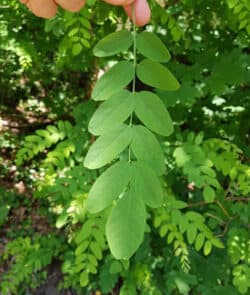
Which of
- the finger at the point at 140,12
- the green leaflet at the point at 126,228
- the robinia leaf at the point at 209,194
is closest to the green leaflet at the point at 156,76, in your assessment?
the finger at the point at 140,12

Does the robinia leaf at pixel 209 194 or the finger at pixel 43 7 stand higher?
the finger at pixel 43 7

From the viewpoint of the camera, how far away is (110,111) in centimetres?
79

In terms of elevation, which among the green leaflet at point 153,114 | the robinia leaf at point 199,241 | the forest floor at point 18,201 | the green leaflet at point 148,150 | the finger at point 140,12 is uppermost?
the finger at point 140,12

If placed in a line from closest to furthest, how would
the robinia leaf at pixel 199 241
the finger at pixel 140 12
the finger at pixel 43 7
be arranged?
the finger at pixel 140 12 < the finger at pixel 43 7 < the robinia leaf at pixel 199 241

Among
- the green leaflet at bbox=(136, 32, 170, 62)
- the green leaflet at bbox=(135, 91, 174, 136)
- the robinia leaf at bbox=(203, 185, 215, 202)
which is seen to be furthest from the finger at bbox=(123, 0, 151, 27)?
the robinia leaf at bbox=(203, 185, 215, 202)

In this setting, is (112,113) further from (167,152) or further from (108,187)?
(167,152)

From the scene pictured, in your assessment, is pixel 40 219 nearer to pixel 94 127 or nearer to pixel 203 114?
pixel 203 114

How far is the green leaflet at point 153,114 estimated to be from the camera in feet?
2.62

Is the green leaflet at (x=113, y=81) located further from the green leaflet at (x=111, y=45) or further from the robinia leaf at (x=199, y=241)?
the robinia leaf at (x=199, y=241)

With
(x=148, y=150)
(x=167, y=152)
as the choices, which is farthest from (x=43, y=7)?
(x=167, y=152)

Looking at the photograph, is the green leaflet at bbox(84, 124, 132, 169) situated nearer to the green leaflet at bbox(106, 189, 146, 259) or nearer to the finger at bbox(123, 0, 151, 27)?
the green leaflet at bbox(106, 189, 146, 259)

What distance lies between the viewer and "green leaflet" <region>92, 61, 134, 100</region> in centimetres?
82

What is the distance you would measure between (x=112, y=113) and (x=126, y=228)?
0.21 m

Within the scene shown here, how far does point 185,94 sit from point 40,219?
6.34 feet
